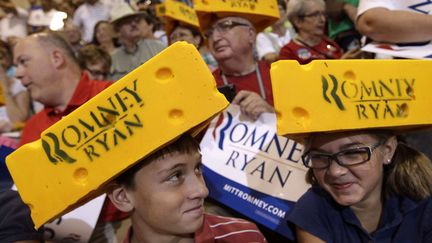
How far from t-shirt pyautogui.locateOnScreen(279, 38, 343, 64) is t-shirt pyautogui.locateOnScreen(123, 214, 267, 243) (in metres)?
1.33

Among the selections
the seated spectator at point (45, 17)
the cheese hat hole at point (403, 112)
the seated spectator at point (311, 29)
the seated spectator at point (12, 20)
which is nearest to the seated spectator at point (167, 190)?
the cheese hat hole at point (403, 112)

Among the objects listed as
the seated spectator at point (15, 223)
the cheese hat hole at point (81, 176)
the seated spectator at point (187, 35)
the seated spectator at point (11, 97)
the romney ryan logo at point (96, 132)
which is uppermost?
the romney ryan logo at point (96, 132)

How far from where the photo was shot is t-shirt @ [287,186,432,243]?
154 centimetres

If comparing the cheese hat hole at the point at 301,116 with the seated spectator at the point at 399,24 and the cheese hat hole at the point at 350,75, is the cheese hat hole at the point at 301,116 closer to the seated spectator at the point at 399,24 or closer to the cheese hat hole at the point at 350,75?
the cheese hat hole at the point at 350,75

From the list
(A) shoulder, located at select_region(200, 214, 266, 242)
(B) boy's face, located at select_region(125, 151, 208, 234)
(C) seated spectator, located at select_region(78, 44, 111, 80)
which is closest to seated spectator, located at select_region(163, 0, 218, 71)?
(C) seated spectator, located at select_region(78, 44, 111, 80)

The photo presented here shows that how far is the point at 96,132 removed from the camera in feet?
3.94

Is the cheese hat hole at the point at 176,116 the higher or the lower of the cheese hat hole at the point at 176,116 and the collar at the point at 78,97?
the higher

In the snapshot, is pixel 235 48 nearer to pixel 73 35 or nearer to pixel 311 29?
pixel 311 29

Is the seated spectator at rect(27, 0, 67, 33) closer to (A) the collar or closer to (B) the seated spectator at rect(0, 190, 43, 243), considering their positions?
(A) the collar

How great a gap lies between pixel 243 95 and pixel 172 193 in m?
0.86

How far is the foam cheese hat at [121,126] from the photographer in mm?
1183

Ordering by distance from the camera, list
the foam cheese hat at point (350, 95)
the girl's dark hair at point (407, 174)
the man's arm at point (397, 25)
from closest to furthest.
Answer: the foam cheese hat at point (350, 95), the girl's dark hair at point (407, 174), the man's arm at point (397, 25)

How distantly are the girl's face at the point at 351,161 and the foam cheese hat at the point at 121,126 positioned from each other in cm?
42

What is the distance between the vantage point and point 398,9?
183 centimetres
